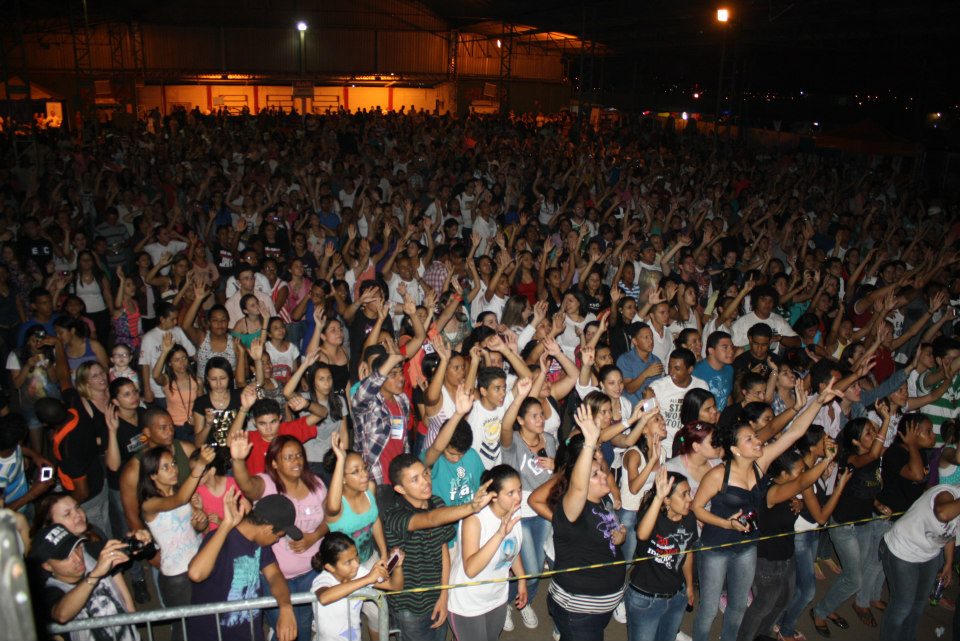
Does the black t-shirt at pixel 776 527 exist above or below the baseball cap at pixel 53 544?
below

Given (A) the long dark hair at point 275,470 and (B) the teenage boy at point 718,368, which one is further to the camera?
(B) the teenage boy at point 718,368

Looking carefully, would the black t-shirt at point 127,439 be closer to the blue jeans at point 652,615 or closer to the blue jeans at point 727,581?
the blue jeans at point 652,615

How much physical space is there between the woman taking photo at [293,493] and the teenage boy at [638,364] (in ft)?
8.66

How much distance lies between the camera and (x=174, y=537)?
3678 millimetres

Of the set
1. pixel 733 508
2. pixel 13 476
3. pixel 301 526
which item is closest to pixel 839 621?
pixel 733 508

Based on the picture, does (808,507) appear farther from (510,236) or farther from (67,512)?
(510,236)

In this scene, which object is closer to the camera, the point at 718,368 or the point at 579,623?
the point at 579,623

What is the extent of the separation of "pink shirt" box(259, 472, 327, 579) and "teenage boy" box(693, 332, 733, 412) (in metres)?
3.20

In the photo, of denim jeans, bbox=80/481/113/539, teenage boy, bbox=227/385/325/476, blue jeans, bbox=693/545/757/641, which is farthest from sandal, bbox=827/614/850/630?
denim jeans, bbox=80/481/113/539

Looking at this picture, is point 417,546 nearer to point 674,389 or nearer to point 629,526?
point 629,526

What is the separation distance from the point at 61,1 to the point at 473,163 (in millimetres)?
16502

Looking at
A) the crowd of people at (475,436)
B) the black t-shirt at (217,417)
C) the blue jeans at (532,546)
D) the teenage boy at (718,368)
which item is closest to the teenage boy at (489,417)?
the crowd of people at (475,436)

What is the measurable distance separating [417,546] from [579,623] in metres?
0.92

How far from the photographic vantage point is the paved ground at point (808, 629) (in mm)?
4520
